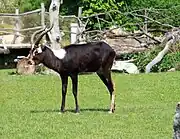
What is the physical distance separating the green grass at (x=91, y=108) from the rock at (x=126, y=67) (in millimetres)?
1370

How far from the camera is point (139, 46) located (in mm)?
24156

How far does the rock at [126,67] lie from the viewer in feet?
73.7

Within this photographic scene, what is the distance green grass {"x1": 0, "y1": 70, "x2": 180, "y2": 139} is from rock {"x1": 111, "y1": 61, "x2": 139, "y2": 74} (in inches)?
53.9

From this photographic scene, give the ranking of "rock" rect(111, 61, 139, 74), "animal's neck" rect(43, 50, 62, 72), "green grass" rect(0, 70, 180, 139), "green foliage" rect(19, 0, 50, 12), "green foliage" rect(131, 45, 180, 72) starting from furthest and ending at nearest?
"green foliage" rect(19, 0, 50, 12)
"green foliage" rect(131, 45, 180, 72)
"rock" rect(111, 61, 139, 74)
"animal's neck" rect(43, 50, 62, 72)
"green grass" rect(0, 70, 180, 139)

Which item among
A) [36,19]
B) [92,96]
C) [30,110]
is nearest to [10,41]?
[36,19]

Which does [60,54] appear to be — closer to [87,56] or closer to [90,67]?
[87,56]

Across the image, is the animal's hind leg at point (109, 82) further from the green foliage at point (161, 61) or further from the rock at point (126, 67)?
the green foliage at point (161, 61)

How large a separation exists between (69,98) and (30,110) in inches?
114

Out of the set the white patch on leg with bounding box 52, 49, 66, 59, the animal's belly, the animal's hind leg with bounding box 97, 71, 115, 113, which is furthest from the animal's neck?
the animal's hind leg with bounding box 97, 71, 115, 113

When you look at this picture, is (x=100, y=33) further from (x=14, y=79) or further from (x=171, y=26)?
(x=14, y=79)

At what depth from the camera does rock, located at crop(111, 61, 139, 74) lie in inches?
885

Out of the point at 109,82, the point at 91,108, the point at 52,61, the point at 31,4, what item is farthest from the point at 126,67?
the point at 31,4

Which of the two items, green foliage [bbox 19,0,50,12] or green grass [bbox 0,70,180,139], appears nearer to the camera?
green grass [bbox 0,70,180,139]

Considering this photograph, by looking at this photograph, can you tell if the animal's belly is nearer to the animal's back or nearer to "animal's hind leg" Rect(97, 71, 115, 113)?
the animal's back
